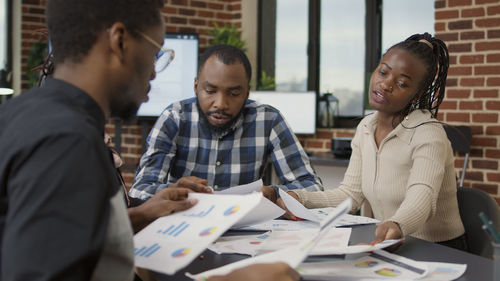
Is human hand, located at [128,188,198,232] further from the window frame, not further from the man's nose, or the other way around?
the window frame

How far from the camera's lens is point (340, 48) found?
456 centimetres

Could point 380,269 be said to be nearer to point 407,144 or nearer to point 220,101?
point 407,144

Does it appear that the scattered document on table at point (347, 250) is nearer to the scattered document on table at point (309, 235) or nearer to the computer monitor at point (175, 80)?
the scattered document on table at point (309, 235)

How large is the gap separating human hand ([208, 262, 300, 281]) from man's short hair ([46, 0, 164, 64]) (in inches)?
16.8

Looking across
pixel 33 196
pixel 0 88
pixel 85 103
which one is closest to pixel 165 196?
pixel 85 103

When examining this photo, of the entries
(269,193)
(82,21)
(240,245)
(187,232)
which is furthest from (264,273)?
(269,193)

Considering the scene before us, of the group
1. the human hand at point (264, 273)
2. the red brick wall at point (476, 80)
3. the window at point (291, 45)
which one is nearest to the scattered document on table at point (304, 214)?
the human hand at point (264, 273)

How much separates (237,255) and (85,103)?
48 cm

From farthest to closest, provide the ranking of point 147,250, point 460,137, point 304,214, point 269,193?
A: point 460,137 < point 269,193 < point 304,214 < point 147,250

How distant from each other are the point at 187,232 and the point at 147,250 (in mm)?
81

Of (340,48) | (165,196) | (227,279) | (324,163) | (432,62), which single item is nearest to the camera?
(227,279)

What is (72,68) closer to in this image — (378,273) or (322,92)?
(378,273)

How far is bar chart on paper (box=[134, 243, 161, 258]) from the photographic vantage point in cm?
93

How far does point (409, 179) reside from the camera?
1493 mm
